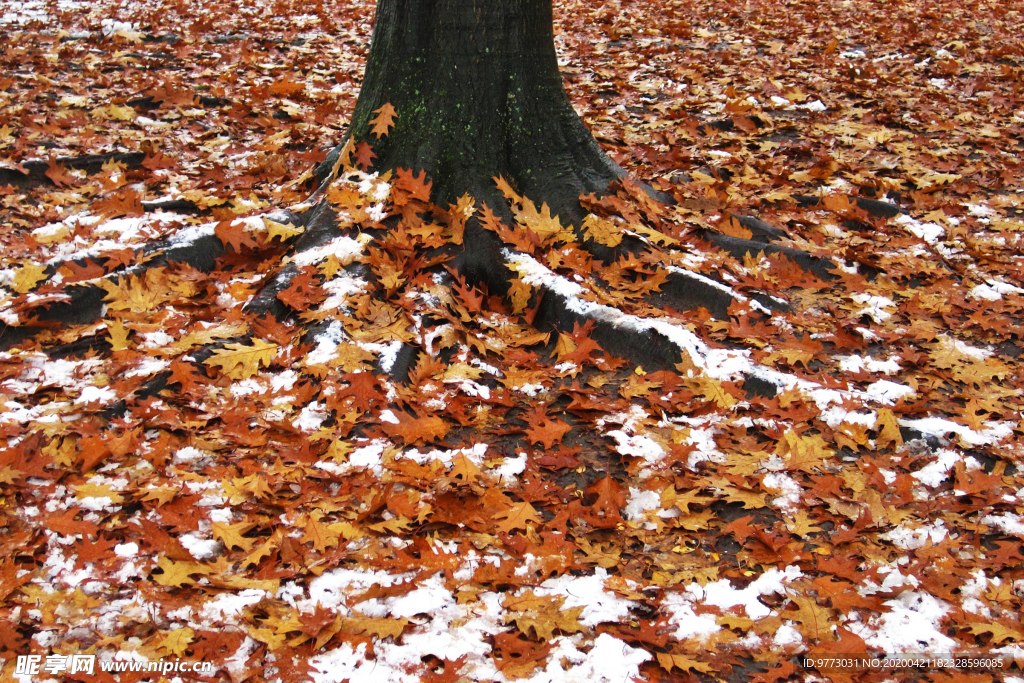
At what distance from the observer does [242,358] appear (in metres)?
3.46

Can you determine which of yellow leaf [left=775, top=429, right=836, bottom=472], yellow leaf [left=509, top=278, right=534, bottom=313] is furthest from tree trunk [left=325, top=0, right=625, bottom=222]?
yellow leaf [left=775, top=429, right=836, bottom=472]

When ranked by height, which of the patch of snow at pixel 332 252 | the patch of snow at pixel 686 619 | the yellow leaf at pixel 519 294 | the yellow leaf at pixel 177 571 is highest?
the patch of snow at pixel 332 252

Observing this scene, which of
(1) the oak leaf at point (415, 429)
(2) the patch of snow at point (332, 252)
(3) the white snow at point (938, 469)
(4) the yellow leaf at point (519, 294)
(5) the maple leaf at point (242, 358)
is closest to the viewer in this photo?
(3) the white snow at point (938, 469)

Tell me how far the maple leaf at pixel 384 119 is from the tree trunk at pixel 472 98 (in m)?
0.04

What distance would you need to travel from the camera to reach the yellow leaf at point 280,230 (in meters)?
4.16

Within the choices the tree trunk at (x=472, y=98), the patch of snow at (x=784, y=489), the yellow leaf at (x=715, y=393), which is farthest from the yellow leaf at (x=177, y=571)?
the tree trunk at (x=472, y=98)

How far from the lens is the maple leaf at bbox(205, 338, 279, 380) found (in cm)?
342

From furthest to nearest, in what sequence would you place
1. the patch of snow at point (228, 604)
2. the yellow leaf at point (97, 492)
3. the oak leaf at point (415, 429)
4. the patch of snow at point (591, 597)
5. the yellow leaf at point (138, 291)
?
the yellow leaf at point (138, 291)
the oak leaf at point (415, 429)
the yellow leaf at point (97, 492)
the patch of snow at point (591, 597)
the patch of snow at point (228, 604)

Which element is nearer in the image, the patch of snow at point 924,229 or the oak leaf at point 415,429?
the oak leaf at point 415,429

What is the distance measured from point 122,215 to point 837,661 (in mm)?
4560

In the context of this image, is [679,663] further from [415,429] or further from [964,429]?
[964,429]

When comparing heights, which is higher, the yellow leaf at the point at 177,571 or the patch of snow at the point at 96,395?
the patch of snow at the point at 96,395

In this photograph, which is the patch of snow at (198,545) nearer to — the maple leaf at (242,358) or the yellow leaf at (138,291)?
the maple leaf at (242,358)

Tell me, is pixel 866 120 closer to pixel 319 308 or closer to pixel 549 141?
pixel 549 141
